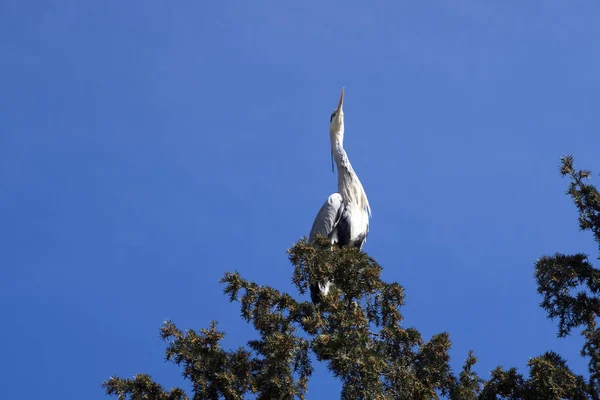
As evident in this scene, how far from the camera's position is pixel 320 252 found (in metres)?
9.39

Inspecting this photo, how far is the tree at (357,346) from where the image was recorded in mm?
8164

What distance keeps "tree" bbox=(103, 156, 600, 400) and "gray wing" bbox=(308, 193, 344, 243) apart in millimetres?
3687

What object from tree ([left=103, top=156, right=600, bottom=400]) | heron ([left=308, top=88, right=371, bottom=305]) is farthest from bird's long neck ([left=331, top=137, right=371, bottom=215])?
tree ([left=103, top=156, right=600, bottom=400])

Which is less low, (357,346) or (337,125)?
(337,125)

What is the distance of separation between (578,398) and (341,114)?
26.2 feet

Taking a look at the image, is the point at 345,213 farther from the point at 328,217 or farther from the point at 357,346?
the point at 357,346

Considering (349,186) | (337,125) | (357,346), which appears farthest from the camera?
(337,125)

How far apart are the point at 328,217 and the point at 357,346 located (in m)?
4.94

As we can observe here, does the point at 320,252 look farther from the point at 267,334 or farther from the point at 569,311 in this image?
the point at 569,311

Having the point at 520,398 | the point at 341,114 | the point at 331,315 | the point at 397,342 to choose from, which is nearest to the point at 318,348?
the point at 331,315

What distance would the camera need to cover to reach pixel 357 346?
833cm

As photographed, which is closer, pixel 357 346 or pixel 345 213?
pixel 357 346

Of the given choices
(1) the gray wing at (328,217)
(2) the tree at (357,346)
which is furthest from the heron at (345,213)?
(2) the tree at (357,346)

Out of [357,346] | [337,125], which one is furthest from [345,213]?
[357,346]
